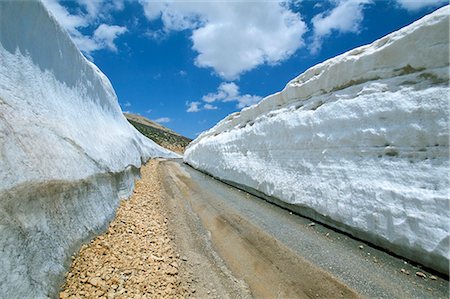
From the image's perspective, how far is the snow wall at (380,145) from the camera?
4.16 meters

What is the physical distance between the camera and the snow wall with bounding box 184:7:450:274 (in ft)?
13.6

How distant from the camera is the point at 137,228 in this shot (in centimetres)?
601

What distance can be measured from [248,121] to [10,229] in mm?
11316

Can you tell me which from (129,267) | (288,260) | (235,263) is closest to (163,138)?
(129,267)

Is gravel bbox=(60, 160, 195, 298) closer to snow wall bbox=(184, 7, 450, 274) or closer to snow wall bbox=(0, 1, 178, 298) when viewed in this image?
snow wall bbox=(0, 1, 178, 298)

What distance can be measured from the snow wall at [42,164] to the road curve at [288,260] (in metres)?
2.15

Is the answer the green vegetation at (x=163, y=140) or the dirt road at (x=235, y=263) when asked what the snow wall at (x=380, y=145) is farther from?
the green vegetation at (x=163, y=140)

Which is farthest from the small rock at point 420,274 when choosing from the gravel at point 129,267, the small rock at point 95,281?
the small rock at point 95,281

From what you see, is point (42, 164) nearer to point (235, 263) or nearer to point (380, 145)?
Answer: point (235, 263)

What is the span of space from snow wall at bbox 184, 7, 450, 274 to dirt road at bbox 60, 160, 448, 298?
0.52 meters

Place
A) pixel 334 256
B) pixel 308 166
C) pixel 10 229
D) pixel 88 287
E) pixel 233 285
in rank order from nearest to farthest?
pixel 10 229, pixel 88 287, pixel 233 285, pixel 334 256, pixel 308 166

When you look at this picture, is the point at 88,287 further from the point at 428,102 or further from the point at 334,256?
the point at 428,102

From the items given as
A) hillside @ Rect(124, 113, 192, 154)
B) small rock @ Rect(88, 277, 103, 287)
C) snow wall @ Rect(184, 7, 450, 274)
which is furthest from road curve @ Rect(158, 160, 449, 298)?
hillside @ Rect(124, 113, 192, 154)

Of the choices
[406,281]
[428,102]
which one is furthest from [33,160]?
[428,102]
